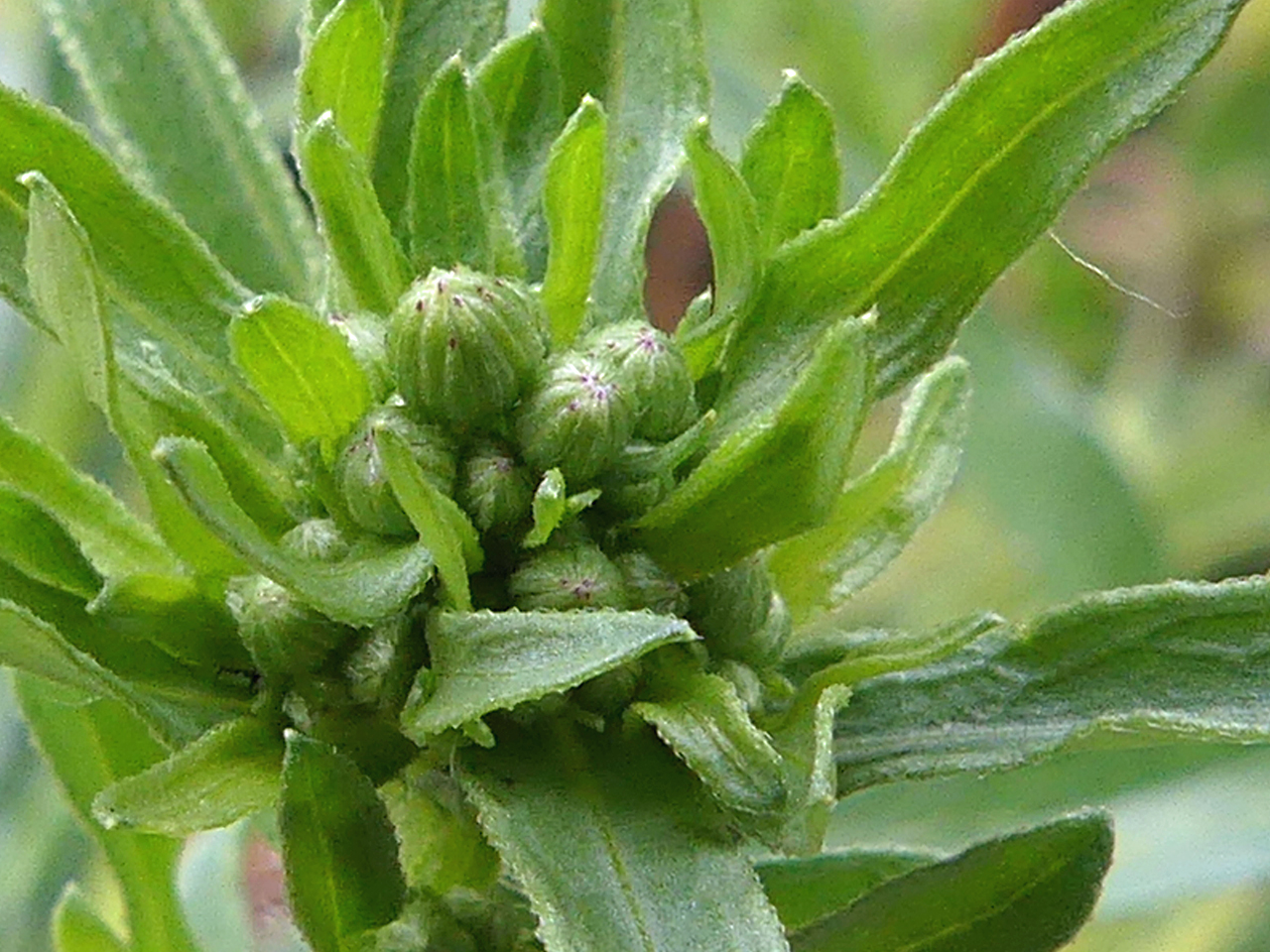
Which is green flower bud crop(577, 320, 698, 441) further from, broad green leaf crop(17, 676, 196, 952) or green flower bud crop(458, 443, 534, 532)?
broad green leaf crop(17, 676, 196, 952)

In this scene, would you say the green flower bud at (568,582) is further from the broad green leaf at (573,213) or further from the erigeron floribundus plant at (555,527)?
the broad green leaf at (573,213)

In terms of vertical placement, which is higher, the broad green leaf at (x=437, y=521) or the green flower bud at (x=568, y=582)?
the broad green leaf at (x=437, y=521)

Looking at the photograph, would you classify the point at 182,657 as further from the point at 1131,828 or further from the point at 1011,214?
the point at 1131,828

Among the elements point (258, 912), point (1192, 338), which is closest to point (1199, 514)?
point (1192, 338)

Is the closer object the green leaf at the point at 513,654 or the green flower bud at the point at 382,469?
the green leaf at the point at 513,654

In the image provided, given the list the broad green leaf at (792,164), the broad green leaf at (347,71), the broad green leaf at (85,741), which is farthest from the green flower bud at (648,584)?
the broad green leaf at (85,741)

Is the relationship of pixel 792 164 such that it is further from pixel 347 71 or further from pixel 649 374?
pixel 347 71

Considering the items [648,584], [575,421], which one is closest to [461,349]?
[575,421]

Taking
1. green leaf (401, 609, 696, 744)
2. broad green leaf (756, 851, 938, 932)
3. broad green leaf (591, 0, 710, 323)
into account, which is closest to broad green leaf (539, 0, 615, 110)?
broad green leaf (591, 0, 710, 323)
